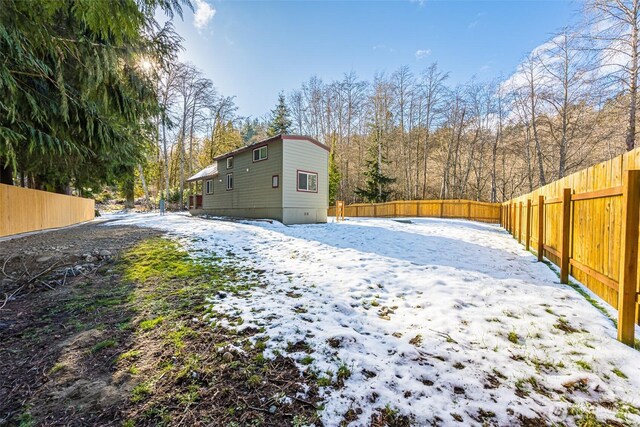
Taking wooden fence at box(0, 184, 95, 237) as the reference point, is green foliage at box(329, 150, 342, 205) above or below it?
above

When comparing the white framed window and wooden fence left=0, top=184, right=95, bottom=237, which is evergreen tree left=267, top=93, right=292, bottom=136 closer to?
the white framed window

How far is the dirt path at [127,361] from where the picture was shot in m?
1.79

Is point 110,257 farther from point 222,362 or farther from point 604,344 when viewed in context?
point 604,344

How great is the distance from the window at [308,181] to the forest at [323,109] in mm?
6296

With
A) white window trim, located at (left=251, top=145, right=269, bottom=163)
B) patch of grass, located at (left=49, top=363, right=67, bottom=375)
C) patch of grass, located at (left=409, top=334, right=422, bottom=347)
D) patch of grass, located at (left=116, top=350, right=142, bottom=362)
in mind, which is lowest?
patch of grass, located at (left=49, top=363, right=67, bottom=375)

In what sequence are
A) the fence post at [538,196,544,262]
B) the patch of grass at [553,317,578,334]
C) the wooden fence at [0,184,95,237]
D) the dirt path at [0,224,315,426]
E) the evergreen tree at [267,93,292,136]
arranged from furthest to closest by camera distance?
the evergreen tree at [267,93,292,136] < the wooden fence at [0,184,95,237] < the fence post at [538,196,544,262] < the patch of grass at [553,317,578,334] < the dirt path at [0,224,315,426]

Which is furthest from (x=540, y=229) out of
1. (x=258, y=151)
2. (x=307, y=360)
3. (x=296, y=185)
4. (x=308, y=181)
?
(x=258, y=151)

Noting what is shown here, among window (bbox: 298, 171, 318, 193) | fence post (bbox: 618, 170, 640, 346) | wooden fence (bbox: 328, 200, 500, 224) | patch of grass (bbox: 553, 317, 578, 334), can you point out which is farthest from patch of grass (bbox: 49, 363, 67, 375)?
wooden fence (bbox: 328, 200, 500, 224)

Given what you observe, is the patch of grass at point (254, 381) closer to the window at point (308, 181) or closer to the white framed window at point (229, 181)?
the window at point (308, 181)

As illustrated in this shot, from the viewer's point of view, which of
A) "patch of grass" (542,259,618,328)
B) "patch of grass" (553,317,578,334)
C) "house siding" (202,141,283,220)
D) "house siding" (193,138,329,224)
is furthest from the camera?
"house siding" (202,141,283,220)

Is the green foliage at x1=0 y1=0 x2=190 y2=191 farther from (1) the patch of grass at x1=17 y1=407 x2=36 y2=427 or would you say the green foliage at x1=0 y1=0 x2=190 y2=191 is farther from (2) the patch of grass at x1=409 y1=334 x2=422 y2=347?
(2) the patch of grass at x1=409 y1=334 x2=422 y2=347

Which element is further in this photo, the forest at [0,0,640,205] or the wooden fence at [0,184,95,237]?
the wooden fence at [0,184,95,237]

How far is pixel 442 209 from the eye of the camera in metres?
18.6

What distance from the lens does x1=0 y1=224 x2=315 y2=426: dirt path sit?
1.79 meters
